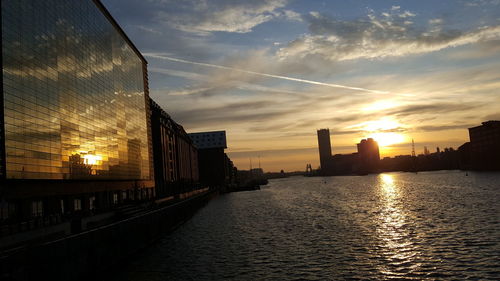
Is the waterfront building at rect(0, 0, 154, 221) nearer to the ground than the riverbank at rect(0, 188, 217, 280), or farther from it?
farther from it

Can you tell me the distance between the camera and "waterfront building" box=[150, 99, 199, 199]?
12625 centimetres

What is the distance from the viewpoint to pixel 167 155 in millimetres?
136125

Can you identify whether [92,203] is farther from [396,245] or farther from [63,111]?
[396,245]

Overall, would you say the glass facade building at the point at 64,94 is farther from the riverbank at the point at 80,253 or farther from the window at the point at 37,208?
the riverbank at the point at 80,253

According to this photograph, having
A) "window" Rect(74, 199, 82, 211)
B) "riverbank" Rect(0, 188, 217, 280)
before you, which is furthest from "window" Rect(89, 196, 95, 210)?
"riverbank" Rect(0, 188, 217, 280)

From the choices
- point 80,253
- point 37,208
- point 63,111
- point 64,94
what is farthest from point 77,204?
point 80,253

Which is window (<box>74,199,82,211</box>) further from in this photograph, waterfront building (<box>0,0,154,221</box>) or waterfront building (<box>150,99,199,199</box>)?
waterfront building (<box>150,99,199,199</box>)

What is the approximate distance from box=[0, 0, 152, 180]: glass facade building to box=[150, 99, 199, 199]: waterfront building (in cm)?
2724

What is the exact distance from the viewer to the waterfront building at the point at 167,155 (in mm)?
126250

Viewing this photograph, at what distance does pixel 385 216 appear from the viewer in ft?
200

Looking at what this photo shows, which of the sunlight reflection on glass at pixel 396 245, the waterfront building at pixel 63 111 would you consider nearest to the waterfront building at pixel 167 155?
the waterfront building at pixel 63 111

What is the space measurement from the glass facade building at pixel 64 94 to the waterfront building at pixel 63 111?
0.12 meters

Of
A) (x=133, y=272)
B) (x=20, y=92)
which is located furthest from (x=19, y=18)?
(x=133, y=272)

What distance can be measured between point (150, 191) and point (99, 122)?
43.2m
